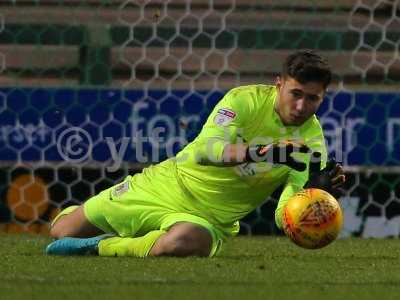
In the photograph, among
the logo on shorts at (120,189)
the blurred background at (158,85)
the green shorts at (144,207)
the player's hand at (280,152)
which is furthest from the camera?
the blurred background at (158,85)

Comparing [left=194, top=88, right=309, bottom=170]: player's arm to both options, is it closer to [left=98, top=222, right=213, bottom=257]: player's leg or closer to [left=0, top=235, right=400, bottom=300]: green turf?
[left=98, top=222, right=213, bottom=257]: player's leg

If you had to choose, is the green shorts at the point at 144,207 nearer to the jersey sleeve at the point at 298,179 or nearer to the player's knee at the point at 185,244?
the player's knee at the point at 185,244

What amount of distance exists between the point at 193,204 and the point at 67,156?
1.55m

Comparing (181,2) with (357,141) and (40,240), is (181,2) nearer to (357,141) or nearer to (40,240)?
(357,141)

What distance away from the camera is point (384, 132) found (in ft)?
20.8

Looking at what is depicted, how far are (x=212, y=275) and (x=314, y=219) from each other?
55cm

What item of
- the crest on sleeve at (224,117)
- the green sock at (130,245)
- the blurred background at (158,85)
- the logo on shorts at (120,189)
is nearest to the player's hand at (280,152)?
the crest on sleeve at (224,117)

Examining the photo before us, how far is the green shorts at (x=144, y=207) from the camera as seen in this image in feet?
16.0

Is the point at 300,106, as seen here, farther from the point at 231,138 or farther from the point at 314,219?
the point at 314,219

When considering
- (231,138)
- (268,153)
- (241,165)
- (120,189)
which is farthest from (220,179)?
(268,153)

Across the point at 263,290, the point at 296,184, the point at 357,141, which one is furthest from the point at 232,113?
the point at 357,141

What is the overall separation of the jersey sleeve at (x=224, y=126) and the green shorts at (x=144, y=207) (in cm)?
25

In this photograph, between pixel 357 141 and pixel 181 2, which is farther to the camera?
pixel 181 2

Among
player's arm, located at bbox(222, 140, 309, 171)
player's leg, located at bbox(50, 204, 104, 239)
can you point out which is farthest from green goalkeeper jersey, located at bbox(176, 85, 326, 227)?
player's leg, located at bbox(50, 204, 104, 239)
